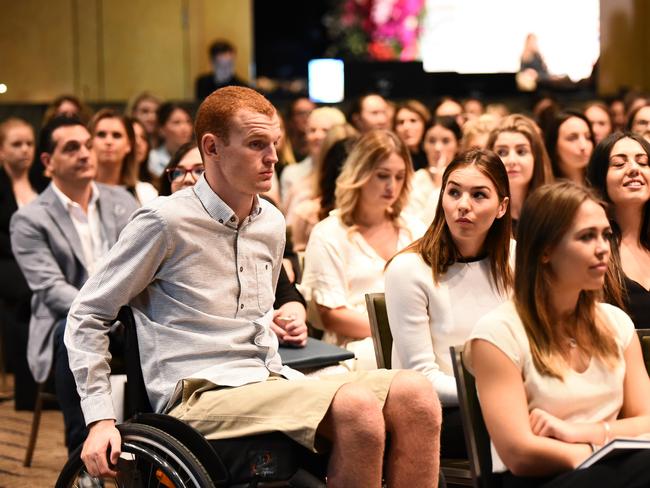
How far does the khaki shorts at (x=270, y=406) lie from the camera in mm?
2637

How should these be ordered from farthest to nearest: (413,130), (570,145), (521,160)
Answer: (413,130), (570,145), (521,160)

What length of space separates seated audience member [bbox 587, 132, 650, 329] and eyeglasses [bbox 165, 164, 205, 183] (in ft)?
4.43

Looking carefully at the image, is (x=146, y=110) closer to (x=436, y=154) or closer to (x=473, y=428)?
(x=436, y=154)

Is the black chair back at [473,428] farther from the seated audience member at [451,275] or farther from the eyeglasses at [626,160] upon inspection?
the eyeglasses at [626,160]

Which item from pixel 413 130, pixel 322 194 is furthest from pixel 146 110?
pixel 322 194

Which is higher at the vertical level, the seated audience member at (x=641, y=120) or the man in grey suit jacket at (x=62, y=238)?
the seated audience member at (x=641, y=120)

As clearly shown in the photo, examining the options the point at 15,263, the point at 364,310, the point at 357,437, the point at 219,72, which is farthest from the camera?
the point at 219,72

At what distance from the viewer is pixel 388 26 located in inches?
538

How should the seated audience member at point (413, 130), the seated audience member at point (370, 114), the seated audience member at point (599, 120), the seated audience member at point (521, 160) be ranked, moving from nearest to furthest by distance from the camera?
the seated audience member at point (521, 160) → the seated audience member at point (599, 120) → the seated audience member at point (413, 130) → the seated audience member at point (370, 114)

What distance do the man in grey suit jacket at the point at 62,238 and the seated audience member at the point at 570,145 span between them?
2.06 meters

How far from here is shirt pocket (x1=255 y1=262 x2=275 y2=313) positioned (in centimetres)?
297

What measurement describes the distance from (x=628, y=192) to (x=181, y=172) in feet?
4.89

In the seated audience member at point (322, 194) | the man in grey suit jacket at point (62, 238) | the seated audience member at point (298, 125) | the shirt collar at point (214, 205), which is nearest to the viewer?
the shirt collar at point (214, 205)

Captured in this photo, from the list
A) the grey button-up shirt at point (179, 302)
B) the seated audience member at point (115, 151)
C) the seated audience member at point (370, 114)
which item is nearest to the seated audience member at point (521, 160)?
the seated audience member at point (115, 151)
